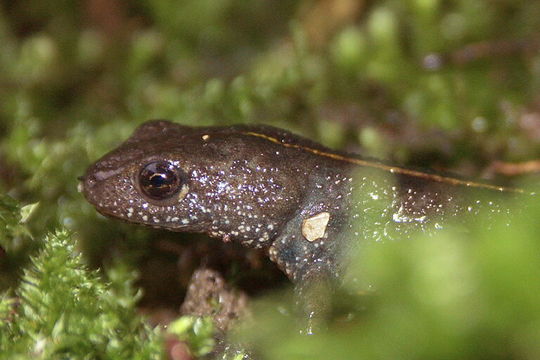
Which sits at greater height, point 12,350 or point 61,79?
point 61,79

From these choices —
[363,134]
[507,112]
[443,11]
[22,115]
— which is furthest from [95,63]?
[507,112]

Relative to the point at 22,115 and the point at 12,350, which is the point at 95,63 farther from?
the point at 12,350

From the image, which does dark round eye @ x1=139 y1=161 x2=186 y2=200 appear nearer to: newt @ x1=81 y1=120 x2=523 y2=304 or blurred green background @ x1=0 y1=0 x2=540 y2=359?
newt @ x1=81 y1=120 x2=523 y2=304

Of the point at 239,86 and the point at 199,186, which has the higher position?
the point at 239,86

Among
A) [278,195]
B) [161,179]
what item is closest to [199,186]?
[161,179]

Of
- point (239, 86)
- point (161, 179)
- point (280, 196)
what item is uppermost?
point (239, 86)

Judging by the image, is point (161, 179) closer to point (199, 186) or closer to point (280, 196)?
point (199, 186)

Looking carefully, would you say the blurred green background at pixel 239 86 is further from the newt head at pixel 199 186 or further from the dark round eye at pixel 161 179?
the dark round eye at pixel 161 179
